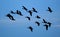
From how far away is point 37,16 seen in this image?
56.7 meters

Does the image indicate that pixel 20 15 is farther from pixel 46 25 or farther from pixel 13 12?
pixel 46 25

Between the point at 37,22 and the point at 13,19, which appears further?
the point at 37,22

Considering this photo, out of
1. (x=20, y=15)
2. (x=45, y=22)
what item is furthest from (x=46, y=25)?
(x=20, y=15)

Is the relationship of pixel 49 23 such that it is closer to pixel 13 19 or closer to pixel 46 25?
pixel 46 25

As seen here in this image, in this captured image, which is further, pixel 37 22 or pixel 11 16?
pixel 37 22

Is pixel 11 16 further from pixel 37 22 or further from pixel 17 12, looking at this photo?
pixel 37 22

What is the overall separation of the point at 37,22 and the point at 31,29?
182 centimetres

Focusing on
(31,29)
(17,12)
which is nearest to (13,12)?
(17,12)

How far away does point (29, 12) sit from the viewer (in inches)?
2243

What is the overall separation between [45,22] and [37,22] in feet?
6.83

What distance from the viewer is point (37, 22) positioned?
58.6m

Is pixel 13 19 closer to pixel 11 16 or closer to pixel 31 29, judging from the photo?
pixel 11 16

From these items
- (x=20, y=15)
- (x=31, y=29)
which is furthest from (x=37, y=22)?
(x=20, y=15)

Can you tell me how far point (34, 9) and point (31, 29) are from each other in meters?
3.52
